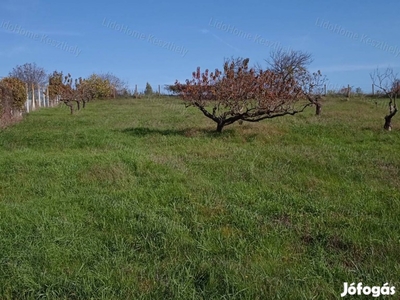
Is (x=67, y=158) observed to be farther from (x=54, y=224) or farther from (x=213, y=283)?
(x=213, y=283)

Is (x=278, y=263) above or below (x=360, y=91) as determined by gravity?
below

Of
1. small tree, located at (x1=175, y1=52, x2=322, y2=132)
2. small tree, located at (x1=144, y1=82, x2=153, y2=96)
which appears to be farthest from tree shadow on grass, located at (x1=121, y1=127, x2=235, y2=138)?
small tree, located at (x1=144, y1=82, x2=153, y2=96)

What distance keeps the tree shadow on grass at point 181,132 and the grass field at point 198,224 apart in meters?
2.49

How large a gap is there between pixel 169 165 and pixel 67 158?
2.28 meters

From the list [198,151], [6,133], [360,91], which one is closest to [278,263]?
[198,151]

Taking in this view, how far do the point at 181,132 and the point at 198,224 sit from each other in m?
6.87

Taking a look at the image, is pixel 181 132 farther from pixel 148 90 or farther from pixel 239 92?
pixel 148 90

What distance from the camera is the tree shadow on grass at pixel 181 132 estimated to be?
9.80 meters

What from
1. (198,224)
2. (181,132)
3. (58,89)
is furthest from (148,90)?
(198,224)

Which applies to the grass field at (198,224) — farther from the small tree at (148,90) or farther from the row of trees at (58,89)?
the small tree at (148,90)

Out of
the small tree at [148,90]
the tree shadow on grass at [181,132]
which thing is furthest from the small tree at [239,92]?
the small tree at [148,90]

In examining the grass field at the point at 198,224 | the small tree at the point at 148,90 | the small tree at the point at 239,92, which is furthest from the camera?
the small tree at the point at 148,90

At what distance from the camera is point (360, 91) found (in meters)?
32.4

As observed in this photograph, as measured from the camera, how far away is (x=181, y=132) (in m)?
10.3
